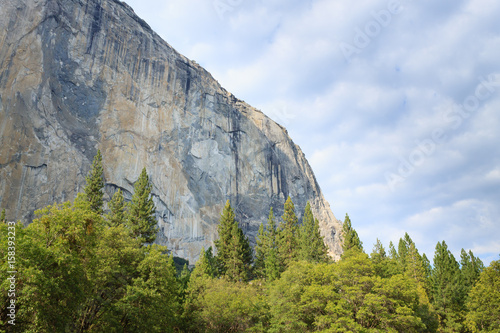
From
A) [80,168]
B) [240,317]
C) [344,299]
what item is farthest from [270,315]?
[80,168]

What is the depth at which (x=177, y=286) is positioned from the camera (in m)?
32.8

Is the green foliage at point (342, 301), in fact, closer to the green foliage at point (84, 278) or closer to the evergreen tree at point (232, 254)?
the green foliage at point (84, 278)

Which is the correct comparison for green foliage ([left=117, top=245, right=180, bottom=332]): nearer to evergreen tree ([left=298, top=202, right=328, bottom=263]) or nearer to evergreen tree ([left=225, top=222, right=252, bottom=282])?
evergreen tree ([left=225, top=222, right=252, bottom=282])

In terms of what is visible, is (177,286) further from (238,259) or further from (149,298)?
(238,259)

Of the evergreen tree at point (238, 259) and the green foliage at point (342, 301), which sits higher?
the evergreen tree at point (238, 259)

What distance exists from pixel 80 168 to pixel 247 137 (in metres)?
59.6

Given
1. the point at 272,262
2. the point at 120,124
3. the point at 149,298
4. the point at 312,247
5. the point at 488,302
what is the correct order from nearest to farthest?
the point at 149,298, the point at 488,302, the point at 272,262, the point at 312,247, the point at 120,124

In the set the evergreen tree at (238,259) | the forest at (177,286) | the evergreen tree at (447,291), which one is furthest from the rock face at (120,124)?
the evergreen tree at (447,291)

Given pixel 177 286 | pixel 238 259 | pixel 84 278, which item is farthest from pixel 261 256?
pixel 84 278

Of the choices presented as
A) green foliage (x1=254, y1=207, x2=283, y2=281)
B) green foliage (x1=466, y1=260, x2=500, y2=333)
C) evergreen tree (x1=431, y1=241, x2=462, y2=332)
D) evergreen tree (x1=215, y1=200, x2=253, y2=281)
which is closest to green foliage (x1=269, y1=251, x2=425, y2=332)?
green foliage (x1=466, y1=260, x2=500, y2=333)

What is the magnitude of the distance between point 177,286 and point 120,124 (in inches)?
2793

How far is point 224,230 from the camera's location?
5400 centimetres

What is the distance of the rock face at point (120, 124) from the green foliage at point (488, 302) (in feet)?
225

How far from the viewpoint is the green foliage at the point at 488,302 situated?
39.5 meters
